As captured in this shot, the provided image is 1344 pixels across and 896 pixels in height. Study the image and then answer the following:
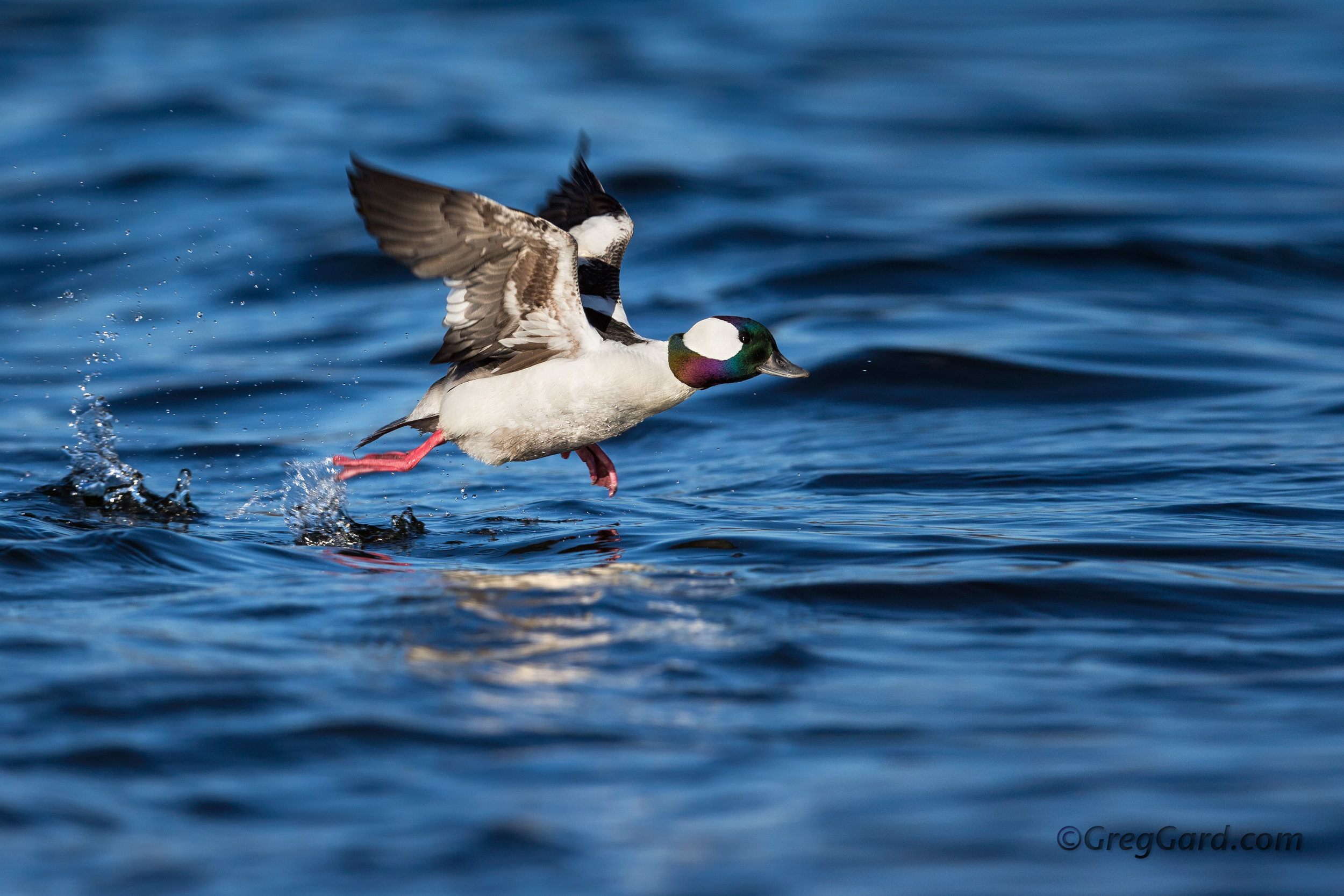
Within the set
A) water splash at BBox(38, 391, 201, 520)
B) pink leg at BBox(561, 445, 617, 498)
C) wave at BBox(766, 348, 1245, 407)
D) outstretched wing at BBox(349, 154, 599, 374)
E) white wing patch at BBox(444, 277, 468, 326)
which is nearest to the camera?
outstretched wing at BBox(349, 154, 599, 374)

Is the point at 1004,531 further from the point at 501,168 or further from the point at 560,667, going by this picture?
the point at 501,168

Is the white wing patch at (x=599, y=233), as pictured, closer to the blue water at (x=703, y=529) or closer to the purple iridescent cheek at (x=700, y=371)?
the purple iridescent cheek at (x=700, y=371)

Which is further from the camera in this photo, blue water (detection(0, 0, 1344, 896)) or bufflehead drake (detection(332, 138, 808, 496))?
bufflehead drake (detection(332, 138, 808, 496))

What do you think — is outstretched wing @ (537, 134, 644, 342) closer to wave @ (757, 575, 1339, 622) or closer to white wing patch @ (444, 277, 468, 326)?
white wing patch @ (444, 277, 468, 326)

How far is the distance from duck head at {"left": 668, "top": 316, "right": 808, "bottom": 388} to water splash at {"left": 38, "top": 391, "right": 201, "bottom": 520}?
252cm

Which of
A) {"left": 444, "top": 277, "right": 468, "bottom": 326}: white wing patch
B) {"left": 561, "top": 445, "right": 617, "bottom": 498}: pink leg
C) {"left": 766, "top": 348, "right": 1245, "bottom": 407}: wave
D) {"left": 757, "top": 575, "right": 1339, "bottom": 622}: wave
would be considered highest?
{"left": 444, "top": 277, "right": 468, "bottom": 326}: white wing patch

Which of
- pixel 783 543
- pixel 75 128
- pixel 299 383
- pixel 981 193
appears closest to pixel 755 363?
pixel 783 543

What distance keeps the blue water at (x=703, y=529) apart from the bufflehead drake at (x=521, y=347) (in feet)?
1.79

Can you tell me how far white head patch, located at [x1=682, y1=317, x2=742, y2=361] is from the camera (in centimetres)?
656

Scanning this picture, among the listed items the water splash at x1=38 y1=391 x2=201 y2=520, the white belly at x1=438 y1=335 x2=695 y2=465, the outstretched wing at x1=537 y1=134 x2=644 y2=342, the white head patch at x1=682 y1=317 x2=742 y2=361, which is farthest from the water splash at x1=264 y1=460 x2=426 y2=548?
the white head patch at x1=682 y1=317 x2=742 y2=361

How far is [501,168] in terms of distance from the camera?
16781 mm

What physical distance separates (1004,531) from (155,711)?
3953 mm

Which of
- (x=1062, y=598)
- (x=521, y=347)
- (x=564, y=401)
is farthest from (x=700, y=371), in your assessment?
(x=1062, y=598)

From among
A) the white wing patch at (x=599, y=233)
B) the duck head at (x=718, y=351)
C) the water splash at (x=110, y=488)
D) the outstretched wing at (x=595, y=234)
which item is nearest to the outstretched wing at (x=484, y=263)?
the duck head at (x=718, y=351)
